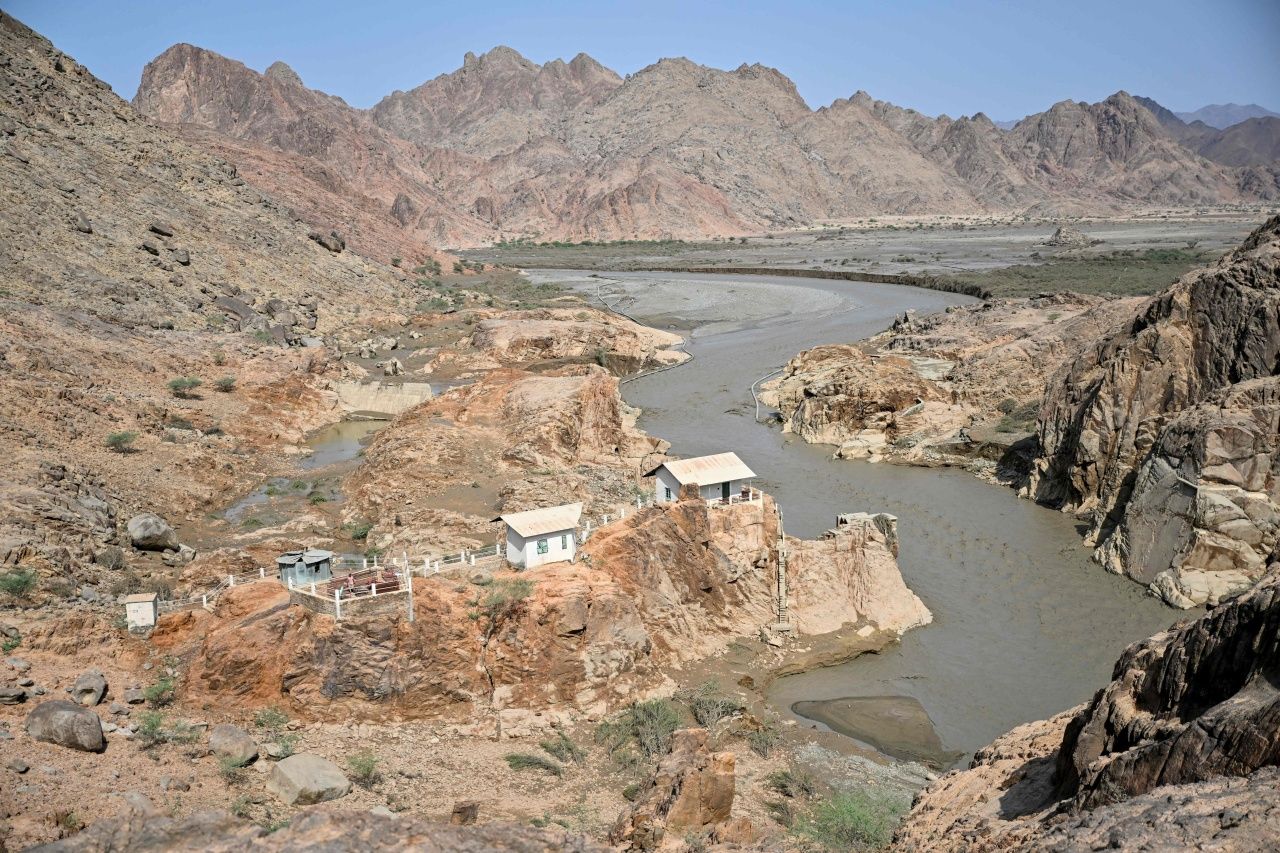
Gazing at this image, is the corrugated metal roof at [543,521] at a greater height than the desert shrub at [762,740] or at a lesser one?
greater

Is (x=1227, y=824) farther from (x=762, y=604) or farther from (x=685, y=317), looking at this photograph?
(x=685, y=317)

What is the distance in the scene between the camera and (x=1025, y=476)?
120 feet

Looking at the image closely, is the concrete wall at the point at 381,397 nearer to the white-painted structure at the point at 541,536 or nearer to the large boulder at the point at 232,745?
the white-painted structure at the point at 541,536

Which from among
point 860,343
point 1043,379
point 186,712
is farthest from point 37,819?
point 860,343

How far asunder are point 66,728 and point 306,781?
11.0 feet

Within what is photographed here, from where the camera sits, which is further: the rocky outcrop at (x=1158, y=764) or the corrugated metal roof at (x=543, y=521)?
the corrugated metal roof at (x=543, y=521)

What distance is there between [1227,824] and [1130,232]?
153 metres

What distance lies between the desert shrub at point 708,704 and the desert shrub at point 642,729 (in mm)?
452

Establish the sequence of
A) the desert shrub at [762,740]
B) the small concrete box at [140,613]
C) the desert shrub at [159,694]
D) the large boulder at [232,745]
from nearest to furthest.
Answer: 1. the large boulder at [232,745]
2. the desert shrub at [159,694]
3. the small concrete box at [140,613]
4. the desert shrub at [762,740]

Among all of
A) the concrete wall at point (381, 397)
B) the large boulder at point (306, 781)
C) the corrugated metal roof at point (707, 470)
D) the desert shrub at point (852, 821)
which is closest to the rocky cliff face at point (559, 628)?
the corrugated metal roof at point (707, 470)

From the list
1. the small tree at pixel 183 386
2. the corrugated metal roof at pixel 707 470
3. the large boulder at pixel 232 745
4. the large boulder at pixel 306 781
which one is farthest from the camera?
the small tree at pixel 183 386

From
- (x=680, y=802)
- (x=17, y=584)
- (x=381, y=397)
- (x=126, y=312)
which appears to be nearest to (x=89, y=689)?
(x=17, y=584)

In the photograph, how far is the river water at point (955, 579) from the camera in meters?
21.5

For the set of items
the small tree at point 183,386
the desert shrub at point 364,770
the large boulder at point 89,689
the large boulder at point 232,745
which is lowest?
the desert shrub at point 364,770
